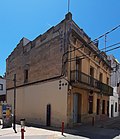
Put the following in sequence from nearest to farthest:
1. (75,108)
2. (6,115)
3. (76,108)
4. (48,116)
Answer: (6,115) → (48,116) → (75,108) → (76,108)

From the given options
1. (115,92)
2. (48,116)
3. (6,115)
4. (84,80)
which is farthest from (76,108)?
(115,92)

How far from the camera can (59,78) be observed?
55.8ft

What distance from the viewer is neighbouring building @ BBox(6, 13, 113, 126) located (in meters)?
16.6

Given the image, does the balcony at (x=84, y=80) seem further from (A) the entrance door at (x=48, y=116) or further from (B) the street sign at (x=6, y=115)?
(B) the street sign at (x=6, y=115)

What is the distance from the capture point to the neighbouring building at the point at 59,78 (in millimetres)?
16609

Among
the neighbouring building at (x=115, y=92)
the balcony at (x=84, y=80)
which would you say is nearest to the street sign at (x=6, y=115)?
the balcony at (x=84, y=80)

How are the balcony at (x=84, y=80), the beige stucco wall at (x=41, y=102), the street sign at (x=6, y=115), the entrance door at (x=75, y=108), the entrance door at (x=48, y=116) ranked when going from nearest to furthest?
the balcony at (x=84, y=80), the beige stucco wall at (x=41, y=102), the street sign at (x=6, y=115), the entrance door at (x=48, y=116), the entrance door at (x=75, y=108)

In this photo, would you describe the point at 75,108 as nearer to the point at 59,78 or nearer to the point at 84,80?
the point at 84,80

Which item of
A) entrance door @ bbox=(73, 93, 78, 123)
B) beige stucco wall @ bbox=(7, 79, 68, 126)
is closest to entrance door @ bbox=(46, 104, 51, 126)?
beige stucco wall @ bbox=(7, 79, 68, 126)

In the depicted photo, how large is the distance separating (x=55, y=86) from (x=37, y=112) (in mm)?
3799

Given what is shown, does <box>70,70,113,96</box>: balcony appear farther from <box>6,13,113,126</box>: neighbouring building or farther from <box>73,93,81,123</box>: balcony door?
<box>73,93,81,123</box>: balcony door

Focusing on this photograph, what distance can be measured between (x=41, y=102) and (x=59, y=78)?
3455mm

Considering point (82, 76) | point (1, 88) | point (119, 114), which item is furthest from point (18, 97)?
point (119, 114)

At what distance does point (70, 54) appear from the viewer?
16719 mm
